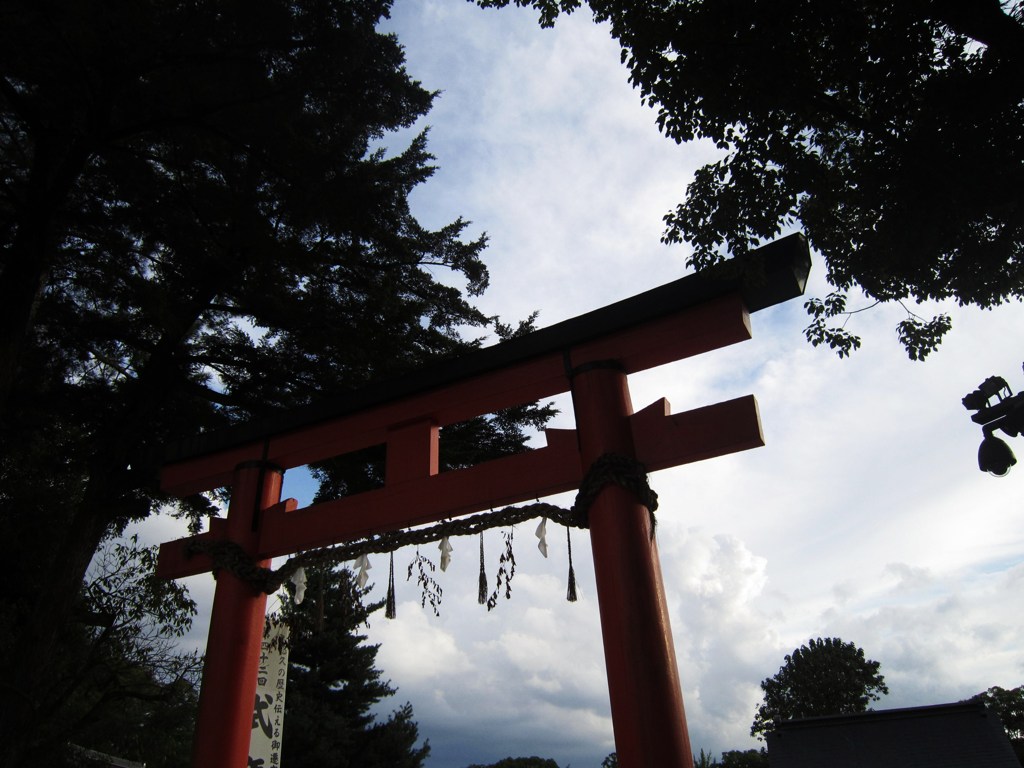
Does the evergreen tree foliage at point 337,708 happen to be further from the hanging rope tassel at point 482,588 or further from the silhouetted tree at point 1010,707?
the silhouetted tree at point 1010,707

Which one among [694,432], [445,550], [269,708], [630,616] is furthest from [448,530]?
[269,708]

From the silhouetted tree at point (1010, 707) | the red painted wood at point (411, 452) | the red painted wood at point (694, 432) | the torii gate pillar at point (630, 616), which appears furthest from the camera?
the silhouetted tree at point (1010, 707)

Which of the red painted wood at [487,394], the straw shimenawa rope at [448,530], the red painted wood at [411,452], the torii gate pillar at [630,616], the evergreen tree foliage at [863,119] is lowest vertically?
the torii gate pillar at [630,616]

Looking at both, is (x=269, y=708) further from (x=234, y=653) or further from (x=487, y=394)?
(x=487, y=394)

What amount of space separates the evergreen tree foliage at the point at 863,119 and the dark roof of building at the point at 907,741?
1145 centimetres

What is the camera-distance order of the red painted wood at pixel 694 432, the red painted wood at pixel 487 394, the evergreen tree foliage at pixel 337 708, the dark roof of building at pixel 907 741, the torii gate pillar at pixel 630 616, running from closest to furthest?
the torii gate pillar at pixel 630 616
the red painted wood at pixel 694 432
the red painted wood at pixel 487 394
the dark roof of building at pixel 907 741
the evergreen tree foliage at pixel 337 708

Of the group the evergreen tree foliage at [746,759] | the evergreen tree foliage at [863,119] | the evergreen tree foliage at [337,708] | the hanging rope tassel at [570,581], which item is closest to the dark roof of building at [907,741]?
the evergreen tree foliage at [337,708]

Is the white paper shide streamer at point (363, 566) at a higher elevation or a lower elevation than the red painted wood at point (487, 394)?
lower

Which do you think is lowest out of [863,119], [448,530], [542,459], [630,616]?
[630,616]

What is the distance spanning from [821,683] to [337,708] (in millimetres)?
26749

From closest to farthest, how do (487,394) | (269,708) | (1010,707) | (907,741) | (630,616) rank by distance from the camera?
(630,616) < (487,394) < (269,708) < (907,741) < (1010,707)

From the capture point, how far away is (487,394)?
12.2ft

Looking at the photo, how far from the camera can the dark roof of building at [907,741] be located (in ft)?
39.7

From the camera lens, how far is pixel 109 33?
4.95 meters
